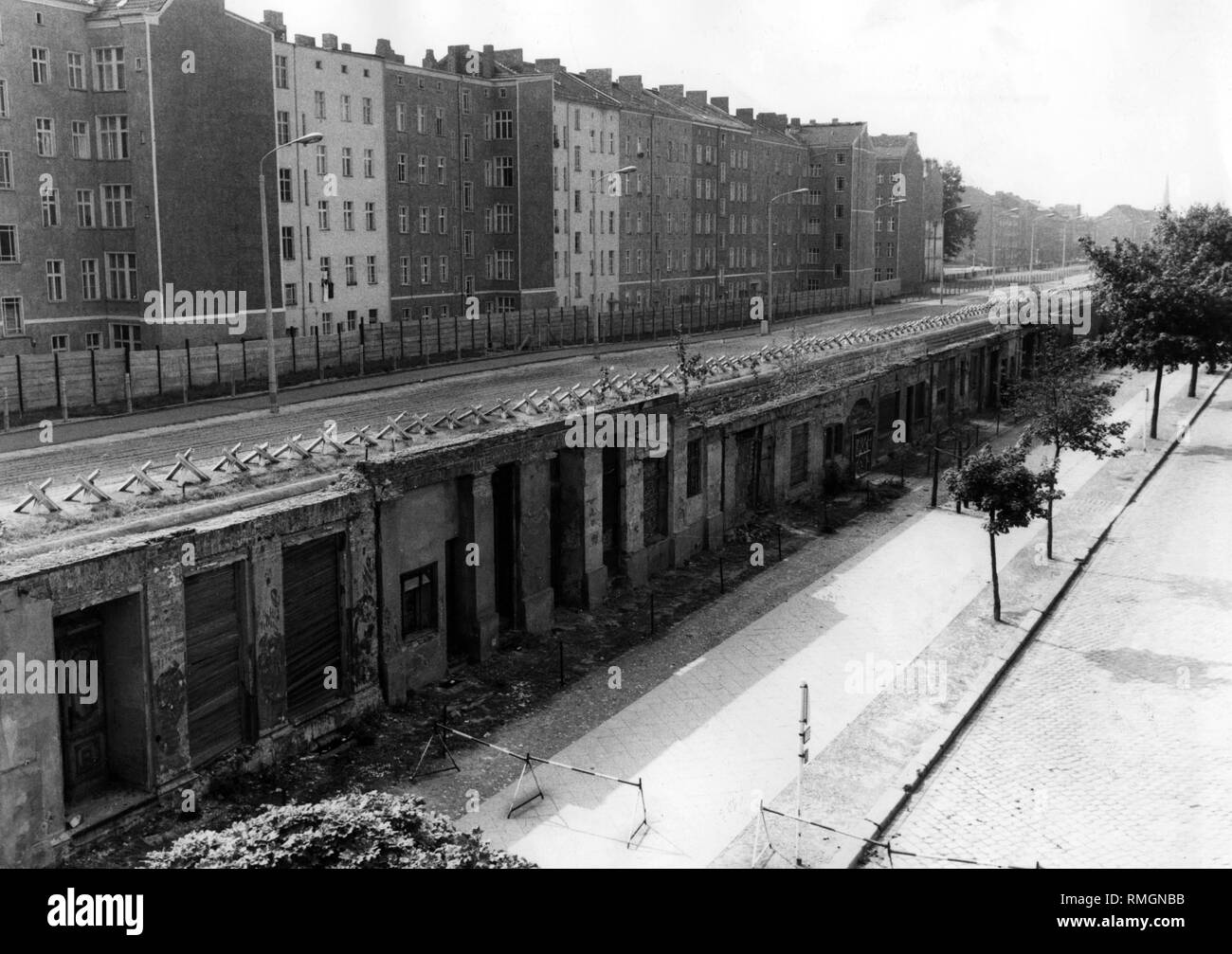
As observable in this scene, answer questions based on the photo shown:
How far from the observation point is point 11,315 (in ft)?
154

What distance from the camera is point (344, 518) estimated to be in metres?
21.0

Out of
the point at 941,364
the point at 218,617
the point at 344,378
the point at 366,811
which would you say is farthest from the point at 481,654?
the point at 941,364

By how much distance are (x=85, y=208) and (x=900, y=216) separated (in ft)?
275

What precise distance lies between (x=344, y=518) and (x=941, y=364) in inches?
1504

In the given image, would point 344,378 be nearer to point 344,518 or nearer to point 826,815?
point 344,518

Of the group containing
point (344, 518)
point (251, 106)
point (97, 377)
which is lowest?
point (344, 518)

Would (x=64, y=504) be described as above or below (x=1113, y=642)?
above

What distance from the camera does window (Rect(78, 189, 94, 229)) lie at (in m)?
48.9

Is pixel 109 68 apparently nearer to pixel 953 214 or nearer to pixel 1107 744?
pixel 1107 744

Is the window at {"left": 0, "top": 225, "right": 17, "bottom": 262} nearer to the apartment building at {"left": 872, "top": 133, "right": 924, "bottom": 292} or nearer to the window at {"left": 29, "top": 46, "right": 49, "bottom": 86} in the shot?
the window at {"left": 29, "top": 46, "right": 49, "bottom": 86}

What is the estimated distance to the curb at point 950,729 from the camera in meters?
17.3

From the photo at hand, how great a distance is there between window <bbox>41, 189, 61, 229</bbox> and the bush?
1652 inches

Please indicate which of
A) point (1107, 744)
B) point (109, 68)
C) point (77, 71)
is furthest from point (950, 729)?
point (77, 71)

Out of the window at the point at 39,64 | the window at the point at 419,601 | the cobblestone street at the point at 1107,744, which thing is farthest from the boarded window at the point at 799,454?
the window at the point at 39,64
